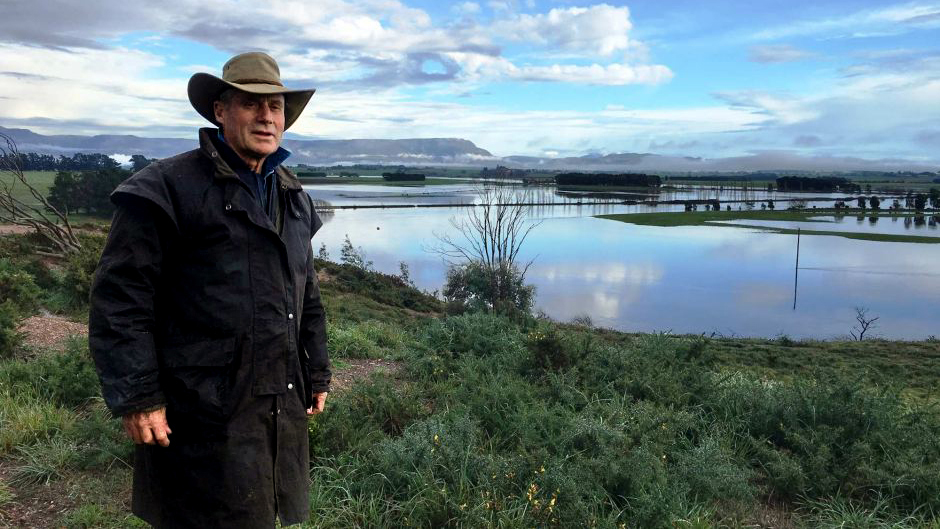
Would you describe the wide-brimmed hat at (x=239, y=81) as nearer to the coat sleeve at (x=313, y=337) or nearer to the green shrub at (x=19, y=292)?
the coat sleeve at (x=313, y=337)

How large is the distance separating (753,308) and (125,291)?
33747 mm

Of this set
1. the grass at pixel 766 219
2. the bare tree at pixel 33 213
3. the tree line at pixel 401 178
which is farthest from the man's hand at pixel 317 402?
the tree line at pixel 401 178

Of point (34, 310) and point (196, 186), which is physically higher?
point (196, 186)

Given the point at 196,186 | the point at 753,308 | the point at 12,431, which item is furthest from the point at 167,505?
the point at 753,308

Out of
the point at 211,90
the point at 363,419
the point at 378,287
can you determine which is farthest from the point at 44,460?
the point at 378,287

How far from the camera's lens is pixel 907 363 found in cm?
1590

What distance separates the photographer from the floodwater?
29.3 meters

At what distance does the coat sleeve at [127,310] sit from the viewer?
187 cm

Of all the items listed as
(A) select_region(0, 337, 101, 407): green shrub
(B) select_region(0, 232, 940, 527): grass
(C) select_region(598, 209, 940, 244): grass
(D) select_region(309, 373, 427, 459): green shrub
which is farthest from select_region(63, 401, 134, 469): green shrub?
(C) select_region(598, 209, 940, 244): grass

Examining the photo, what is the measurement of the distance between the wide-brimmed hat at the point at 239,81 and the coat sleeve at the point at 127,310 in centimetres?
45

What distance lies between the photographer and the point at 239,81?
2135 millimetres

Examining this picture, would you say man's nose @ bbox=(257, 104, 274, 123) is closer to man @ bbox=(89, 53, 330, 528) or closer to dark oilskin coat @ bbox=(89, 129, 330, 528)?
man @ bbox=(89, 53, 330, 528)

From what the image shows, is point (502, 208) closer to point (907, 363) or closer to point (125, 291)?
point (907, 363)

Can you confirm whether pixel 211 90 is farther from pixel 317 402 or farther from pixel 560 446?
pixel 560 446
